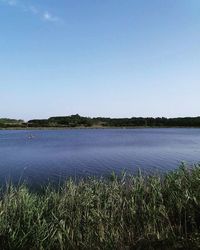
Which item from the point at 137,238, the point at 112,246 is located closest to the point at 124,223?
the point at 137,238

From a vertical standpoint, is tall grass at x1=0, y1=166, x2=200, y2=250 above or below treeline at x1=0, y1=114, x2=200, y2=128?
below

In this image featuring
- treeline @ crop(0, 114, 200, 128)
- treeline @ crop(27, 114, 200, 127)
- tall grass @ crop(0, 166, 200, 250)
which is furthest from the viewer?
treeline @ crop(27, 114, 200, 127)

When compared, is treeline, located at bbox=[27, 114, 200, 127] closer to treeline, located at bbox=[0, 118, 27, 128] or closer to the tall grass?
treeline, located at bbox=[0, 118, 27, 128]

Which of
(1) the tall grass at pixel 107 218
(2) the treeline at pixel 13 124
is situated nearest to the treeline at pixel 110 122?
(2) the treeline at pixel 13 124

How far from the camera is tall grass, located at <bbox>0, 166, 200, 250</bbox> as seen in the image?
27.3ft

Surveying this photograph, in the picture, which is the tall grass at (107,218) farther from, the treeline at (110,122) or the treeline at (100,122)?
the treeline at (110,122)

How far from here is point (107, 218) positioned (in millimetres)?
9195

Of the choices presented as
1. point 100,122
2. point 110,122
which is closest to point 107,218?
point 100,122

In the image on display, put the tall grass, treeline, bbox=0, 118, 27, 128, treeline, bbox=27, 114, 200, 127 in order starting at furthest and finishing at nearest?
treeline, bbox=27, 114, 200, 127, treeline, bbox=0, 118, 27, 128, the tall grass

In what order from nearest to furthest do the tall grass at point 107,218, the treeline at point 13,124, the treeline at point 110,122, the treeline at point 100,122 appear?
the tall grass at point 107,218 < the treeline at point 13,124 < the treeline at point 100,122 < the treeline at point 110,122

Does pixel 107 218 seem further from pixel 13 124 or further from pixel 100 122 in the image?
pixel 100 122

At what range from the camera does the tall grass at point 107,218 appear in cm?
832

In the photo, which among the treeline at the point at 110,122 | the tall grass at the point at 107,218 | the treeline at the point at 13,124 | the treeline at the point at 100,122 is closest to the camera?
the tall grass at the point at 107,218

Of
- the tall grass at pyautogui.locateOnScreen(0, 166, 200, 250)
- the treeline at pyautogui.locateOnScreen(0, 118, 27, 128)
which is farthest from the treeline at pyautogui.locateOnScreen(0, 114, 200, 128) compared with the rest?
the tall grass at pyautogui.locateOnScreen(0, 166, 200, 250)
